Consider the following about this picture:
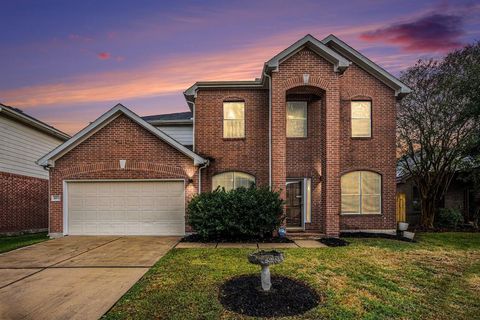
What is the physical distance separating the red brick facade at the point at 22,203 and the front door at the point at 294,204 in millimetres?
12669

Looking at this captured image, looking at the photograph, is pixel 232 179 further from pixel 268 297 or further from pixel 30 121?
pixel 30 121

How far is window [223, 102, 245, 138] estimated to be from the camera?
42.4 ft

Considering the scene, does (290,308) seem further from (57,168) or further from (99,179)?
(57,168)

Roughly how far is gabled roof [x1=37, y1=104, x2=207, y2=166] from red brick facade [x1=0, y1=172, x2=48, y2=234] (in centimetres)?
334

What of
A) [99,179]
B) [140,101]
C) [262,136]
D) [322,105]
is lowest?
[99,179]

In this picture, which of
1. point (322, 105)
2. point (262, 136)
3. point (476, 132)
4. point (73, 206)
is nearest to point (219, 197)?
point (262, 136)

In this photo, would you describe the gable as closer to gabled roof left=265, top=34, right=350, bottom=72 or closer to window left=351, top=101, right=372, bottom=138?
gabled roof left=265, top=34, right=350, bottom=72

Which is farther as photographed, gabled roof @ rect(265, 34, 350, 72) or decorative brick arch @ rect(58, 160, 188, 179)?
decorative brick arch @ rect(58, 160, 188, 179)

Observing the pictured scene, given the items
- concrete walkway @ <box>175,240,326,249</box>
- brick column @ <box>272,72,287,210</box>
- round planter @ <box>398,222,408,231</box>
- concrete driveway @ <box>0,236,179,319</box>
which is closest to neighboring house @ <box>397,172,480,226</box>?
round planter @ <box>398,222,408,231</box>

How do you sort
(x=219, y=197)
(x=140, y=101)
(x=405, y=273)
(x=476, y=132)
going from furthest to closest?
(x=140, y=101) < (x=476, y=132) < (x=219, y=197) < (x=405, y=273)

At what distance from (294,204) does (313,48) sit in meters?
6.45

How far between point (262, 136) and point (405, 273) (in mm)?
7663

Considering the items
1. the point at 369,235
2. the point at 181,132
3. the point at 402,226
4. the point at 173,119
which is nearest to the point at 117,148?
the point at 181,132

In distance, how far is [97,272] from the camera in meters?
6.69
